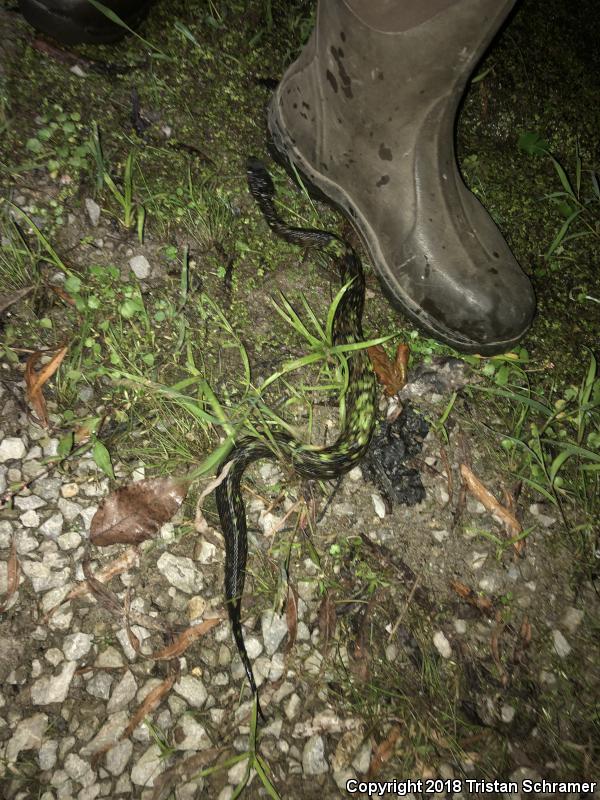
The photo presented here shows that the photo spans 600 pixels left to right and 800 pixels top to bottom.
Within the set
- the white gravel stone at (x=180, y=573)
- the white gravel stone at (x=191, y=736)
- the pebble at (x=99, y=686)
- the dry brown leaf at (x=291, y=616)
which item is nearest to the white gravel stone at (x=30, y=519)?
the white gravel stone at (x=180, y=573)

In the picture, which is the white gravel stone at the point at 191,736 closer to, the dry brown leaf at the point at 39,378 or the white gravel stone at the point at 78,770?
the white gravel stone at the point at 78,770

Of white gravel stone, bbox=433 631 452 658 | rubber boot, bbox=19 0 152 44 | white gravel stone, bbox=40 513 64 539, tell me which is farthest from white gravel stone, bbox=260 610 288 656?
rubber boot, bbox=19 0 152 44

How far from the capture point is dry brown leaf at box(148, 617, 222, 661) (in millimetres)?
1802

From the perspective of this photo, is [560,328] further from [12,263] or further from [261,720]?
[12,263]

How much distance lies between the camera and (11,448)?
1.94 metres

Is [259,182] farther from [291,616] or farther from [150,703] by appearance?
[150,703]

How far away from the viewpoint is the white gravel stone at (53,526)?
73.7 inches

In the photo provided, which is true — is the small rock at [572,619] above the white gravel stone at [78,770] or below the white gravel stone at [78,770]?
above

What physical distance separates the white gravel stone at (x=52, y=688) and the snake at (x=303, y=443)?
0.64 meters

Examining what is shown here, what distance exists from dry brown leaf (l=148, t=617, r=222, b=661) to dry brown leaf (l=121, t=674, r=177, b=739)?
0.08m

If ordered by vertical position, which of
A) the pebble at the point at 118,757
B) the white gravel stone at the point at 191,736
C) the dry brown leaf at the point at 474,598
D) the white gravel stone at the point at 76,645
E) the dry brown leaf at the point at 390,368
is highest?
the dry brown leaf at the point at 390,368

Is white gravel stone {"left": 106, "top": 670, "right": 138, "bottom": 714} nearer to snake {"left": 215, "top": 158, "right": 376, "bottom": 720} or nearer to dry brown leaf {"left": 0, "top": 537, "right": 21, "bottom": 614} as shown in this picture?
snake {"left": 215, "top": 158, "right": 376, "bottom": 720}

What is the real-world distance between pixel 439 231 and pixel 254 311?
37.9 inches

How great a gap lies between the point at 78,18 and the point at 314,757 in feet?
11.7
